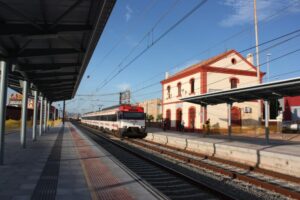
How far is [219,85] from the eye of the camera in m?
35.7

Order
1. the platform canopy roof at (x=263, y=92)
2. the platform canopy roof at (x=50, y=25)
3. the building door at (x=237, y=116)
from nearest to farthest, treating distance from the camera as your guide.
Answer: the platform canopy roof at (x=50, y=25)
the platform canopy roof at (x=263, y=92)
the building door at (x=237, y=116)

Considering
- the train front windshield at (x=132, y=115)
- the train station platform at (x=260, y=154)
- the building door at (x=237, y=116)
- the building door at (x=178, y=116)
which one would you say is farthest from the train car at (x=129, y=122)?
the building door at (x=237, y=116)

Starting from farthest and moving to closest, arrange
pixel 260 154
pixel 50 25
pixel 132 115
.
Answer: pixel 132 115 → pixel 260 154 → pixel 50 25

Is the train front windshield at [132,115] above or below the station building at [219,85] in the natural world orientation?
below

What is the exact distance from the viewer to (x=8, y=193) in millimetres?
7258

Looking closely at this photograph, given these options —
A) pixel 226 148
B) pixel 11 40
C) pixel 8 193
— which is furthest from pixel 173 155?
pixel 8 193

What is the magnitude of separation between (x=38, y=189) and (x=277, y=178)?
7533mm

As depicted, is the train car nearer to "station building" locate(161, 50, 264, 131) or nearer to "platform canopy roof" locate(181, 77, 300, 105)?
"station building" locate(161, 50, 264, 131)

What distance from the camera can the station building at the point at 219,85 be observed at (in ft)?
114

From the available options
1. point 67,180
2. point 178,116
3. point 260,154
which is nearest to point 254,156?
point 260,154

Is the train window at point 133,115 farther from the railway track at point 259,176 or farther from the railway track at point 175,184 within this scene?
the railway track at point 175,184

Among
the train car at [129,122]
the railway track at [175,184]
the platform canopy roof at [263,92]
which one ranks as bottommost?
the railway track at [175,184]

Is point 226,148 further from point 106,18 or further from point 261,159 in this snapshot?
point 106,18

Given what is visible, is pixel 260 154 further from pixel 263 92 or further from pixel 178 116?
pixel 178 116
